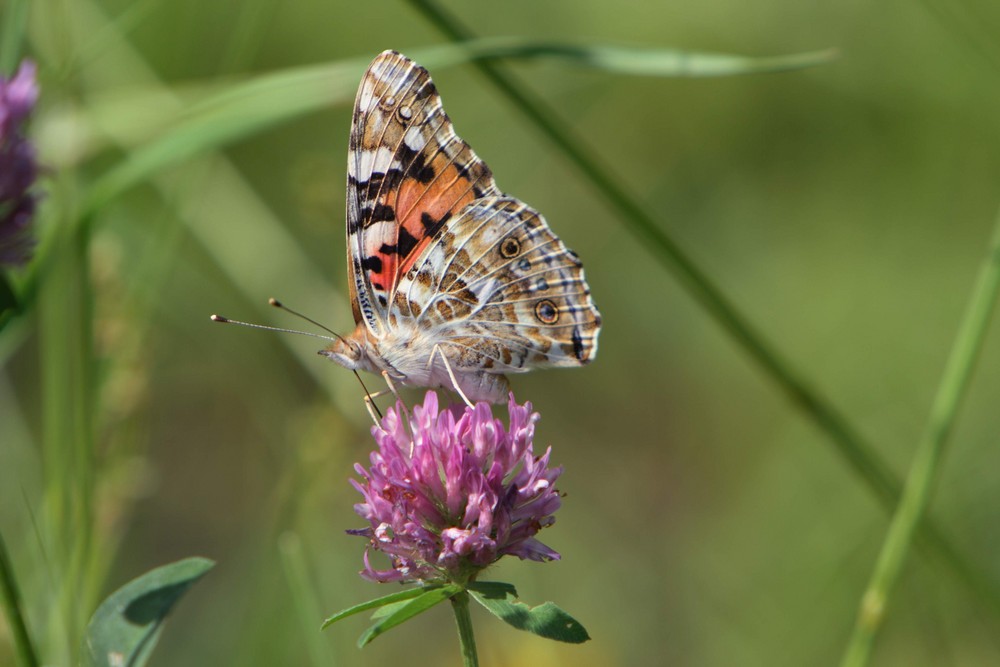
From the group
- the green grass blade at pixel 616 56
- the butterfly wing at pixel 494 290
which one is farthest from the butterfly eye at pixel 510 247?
the green grass blade at pixel 616 56

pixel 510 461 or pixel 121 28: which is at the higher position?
pixel 121 28

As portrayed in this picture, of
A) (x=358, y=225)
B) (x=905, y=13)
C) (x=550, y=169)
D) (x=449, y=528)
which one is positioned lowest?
(x=449, y=528)

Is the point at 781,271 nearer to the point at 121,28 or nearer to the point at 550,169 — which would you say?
the point at 550,169

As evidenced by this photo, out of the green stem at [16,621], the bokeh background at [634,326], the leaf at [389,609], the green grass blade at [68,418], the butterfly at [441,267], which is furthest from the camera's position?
the bokeh background at [634,326]

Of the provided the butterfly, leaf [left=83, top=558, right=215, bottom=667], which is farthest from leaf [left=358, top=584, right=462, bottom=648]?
the butterfly

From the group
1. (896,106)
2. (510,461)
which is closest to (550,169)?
(896,106)

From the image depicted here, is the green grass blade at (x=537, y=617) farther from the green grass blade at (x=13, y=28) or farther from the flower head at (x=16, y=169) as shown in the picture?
the green grass blade at (x=13, y=28)

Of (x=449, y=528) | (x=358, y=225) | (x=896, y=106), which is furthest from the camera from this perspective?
(x=896, y=106)

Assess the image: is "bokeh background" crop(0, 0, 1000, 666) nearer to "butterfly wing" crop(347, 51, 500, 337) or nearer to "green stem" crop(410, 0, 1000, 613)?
"green stem" crop(410, 0, 1000, 613)
